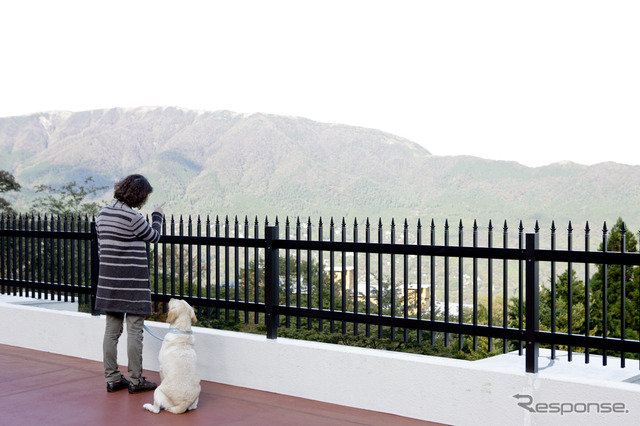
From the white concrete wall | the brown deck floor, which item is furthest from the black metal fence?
the brown deck floor

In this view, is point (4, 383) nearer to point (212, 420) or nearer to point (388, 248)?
point (212, 420)

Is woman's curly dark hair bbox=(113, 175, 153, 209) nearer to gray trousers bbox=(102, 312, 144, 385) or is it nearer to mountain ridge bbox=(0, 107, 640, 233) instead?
gray trousers bbox=(102, 312, 144, 385)

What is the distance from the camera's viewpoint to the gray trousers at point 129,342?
20.6 feet

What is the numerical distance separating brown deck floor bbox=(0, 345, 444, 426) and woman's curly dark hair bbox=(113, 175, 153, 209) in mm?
1751

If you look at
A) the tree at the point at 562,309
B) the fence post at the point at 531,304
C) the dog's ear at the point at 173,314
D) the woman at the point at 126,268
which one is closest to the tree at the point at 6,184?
the tree at the point at 562,309

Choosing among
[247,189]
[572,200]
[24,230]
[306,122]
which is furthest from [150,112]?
[24,230]

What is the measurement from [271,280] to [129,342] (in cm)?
141

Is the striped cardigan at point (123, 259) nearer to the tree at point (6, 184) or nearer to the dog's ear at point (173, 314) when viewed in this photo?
the dog's ear at point (173, 314)

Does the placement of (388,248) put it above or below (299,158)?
below

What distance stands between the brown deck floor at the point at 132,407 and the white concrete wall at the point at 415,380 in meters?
0.12

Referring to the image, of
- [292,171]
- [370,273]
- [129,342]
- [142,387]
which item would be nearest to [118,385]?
[142,387]

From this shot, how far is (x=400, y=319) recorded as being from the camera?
601 cm

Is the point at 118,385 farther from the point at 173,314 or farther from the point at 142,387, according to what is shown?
the point at 173,314

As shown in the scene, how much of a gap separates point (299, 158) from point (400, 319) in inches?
4625
